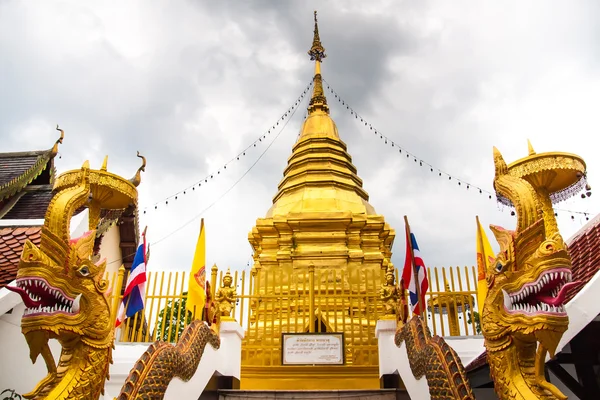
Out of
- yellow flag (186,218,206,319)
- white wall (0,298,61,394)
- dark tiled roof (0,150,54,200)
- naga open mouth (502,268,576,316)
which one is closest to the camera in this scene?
naga open mouth (502,268,576,316)

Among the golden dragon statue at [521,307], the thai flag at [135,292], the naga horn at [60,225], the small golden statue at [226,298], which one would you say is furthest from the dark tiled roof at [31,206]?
the golden dragon statue at [521,307]

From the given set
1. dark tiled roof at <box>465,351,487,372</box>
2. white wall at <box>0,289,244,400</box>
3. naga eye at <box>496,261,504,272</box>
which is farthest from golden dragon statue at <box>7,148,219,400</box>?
dark tiled roof at <box>465,351,487,372</box>

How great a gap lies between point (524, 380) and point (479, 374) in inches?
91.6

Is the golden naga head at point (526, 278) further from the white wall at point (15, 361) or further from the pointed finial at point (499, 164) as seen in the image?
the white wall at point (15, 361)

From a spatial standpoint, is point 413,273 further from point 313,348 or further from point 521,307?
point 521,307

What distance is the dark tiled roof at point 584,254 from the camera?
5.70 m

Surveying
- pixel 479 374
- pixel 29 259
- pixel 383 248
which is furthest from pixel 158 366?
pixel 383 248

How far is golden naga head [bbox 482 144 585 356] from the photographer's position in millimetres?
3695

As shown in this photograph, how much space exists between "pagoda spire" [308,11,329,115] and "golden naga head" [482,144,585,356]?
14376 mm

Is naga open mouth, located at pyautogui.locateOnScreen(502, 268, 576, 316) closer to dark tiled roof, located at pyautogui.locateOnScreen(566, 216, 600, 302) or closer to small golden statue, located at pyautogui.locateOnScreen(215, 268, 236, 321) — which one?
dark tiled roof, located at pyautogui.locateOnScreen(566, 216, 600, 302)

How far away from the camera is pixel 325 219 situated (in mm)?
13477

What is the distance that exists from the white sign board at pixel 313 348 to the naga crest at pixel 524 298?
4.54m

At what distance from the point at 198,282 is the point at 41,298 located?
14.1 feet

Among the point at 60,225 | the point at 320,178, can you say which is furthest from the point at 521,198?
the point at 320,178
